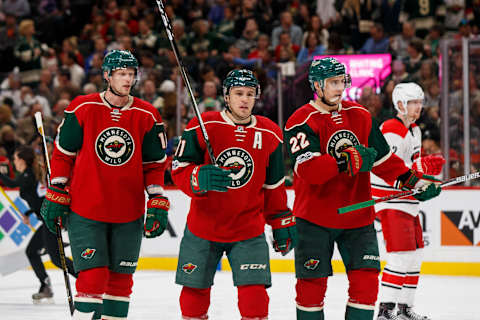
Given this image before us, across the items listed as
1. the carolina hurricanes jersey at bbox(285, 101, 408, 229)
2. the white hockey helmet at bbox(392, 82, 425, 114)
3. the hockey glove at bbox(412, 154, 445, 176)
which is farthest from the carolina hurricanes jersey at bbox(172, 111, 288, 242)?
the white hockey helmet at bbox(392, 82, 425, 114)

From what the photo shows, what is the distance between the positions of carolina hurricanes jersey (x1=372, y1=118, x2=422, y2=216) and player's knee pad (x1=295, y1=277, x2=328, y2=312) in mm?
1399

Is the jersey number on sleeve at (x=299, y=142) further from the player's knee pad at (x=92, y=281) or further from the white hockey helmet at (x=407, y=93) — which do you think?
the white hockey helmet at (x=407, y=93)

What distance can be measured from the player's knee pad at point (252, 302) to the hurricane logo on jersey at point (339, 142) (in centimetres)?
79

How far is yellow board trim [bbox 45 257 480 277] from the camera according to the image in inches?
316

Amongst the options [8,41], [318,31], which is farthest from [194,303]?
[8,41]

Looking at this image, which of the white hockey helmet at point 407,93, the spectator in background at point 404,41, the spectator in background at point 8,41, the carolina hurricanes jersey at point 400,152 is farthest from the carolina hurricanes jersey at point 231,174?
the spectator in background at point 8,41

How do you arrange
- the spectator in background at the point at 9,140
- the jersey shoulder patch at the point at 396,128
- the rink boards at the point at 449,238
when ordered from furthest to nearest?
the spectator in background at the point at 9,140 < the rink boards at the point at 449,238 < the jersey shoulder patch at the point at 396,128

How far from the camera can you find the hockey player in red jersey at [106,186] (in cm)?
418

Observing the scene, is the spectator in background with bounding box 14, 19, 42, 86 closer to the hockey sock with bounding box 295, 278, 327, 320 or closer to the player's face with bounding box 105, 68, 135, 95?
the player's face with bounding box 105, 68, 135, 95

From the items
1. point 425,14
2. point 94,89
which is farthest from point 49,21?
point 425,14

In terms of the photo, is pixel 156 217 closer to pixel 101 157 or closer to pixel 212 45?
pixel 101 157

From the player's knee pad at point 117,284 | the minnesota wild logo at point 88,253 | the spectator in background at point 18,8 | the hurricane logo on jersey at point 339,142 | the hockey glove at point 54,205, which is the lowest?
the player's knee pad at point 117,284

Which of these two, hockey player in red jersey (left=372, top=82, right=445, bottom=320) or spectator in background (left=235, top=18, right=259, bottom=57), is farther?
spectator in background (left=235, top=18, right=259, bottom=57)

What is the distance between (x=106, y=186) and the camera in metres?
4.22
